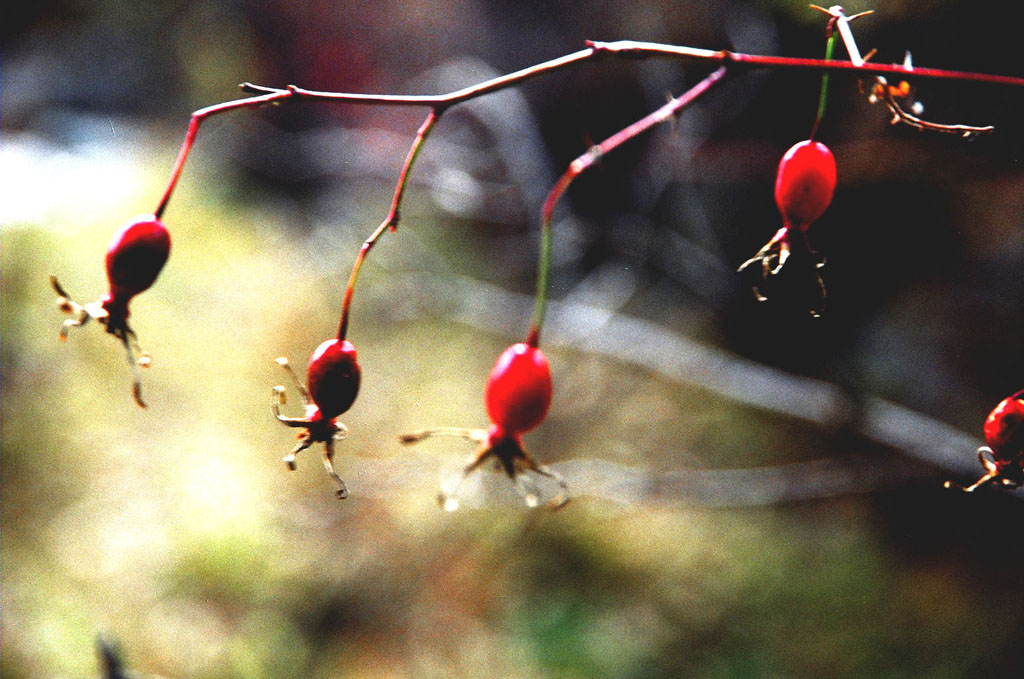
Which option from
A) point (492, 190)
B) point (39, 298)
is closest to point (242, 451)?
point (39, 298)

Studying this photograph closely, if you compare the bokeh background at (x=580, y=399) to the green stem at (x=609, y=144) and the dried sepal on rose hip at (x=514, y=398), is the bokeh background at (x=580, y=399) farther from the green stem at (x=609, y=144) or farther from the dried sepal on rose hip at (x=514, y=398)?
the dried sepal on rose hip at (x=514, y=398)

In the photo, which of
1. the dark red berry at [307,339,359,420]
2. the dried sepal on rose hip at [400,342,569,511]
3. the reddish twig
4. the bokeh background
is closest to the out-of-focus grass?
the bokeh background

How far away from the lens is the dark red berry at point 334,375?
0.56 m

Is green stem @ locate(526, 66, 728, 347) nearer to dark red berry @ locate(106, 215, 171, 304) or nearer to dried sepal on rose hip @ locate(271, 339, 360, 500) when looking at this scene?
dried sepal on rose hip @ locate(271, 339, 360, 500)

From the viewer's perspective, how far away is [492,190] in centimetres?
296

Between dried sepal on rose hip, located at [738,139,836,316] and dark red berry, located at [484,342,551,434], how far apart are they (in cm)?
19

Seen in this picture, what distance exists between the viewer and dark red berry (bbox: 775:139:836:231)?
554 mm

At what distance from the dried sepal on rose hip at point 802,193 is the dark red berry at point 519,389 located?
19 centimetres

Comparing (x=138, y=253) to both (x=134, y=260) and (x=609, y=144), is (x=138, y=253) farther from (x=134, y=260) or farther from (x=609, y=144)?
(x=609, y=144)

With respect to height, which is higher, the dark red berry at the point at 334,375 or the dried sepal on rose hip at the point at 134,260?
the dried sepal on rose hip at the point at 134,260

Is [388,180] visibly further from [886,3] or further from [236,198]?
[886,3]

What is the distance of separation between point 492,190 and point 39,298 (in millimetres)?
1603

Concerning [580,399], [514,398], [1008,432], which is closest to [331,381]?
[514,398]

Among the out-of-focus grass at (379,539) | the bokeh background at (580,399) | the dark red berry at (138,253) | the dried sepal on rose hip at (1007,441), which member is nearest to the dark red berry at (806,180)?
the dried sepal on rose hip at (1007,441)
